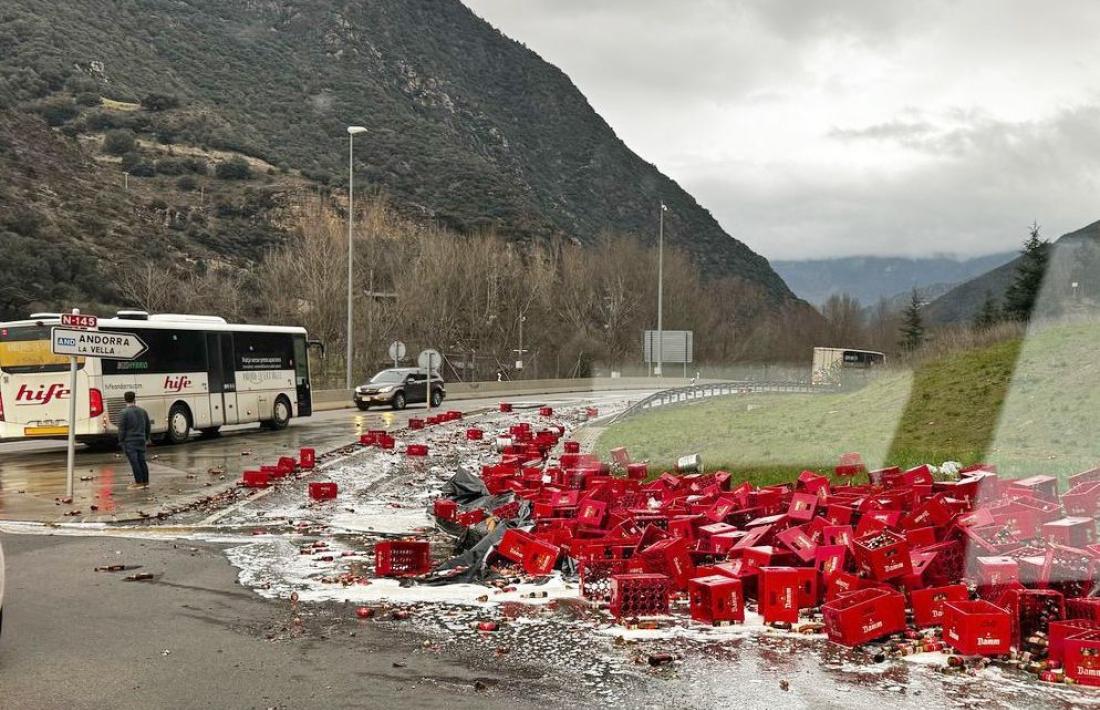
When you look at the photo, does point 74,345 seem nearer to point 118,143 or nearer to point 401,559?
point 401,559

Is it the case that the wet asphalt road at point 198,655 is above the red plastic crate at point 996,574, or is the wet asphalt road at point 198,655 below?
below

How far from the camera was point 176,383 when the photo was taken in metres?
27.0

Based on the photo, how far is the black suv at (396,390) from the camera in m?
42.8

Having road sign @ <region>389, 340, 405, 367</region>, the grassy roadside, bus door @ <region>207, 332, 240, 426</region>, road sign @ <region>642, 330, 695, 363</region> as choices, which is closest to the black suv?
road sign @ <region>389, 340, 405, 367</region>

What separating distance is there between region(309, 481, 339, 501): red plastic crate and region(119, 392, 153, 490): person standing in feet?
11.5

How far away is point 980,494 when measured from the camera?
1117 cm

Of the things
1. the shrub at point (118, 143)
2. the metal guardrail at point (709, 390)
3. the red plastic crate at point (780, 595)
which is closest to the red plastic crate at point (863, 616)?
the red plastic crate at point (780, 595)

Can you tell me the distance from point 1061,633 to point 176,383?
23917 millimetres

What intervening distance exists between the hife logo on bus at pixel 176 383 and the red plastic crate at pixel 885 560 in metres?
21.6

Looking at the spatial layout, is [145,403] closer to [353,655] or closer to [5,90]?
[353,655]

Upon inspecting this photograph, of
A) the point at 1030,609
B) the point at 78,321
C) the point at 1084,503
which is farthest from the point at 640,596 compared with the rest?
the point at 78,321

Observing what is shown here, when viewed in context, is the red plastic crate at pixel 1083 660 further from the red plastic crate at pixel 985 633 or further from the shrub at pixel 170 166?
the shrub at pixel 170 166

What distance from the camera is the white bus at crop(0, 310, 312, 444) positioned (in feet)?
79.5

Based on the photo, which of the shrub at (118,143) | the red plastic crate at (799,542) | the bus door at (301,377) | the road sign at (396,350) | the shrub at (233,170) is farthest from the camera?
the shrub at (233,170)
